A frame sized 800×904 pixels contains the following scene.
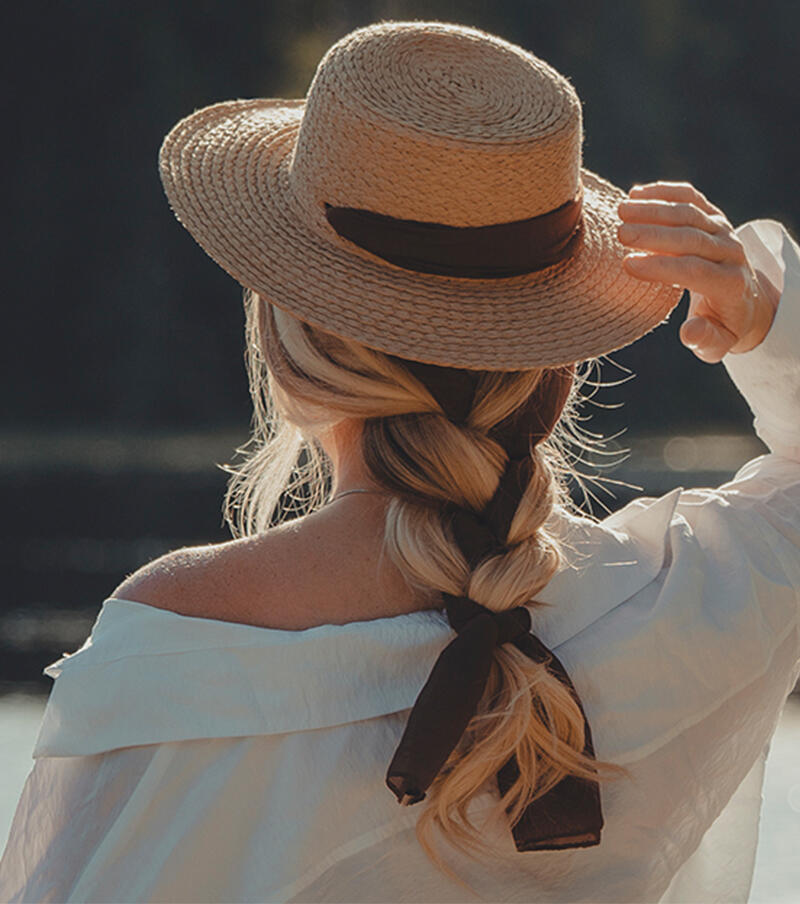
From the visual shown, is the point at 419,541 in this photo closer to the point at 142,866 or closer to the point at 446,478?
the point at 446,478

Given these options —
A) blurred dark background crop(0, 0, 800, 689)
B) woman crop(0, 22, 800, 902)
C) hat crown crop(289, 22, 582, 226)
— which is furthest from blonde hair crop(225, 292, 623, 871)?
blurred dark background crop(0, 0, 800, 689)

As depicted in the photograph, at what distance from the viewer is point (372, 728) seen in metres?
0.92

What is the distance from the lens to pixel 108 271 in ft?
Answer: 49.4

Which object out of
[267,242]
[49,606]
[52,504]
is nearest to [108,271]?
[52,504]

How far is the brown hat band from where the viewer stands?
0.96 metres

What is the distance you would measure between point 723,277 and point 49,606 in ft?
15.1

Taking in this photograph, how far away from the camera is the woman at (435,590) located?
88cm

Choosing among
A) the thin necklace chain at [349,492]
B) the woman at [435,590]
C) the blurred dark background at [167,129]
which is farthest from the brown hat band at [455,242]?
the blurred dark background at [167,129]

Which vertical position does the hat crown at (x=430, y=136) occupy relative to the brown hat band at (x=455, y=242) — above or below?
above

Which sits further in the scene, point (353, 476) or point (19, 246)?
point (19, 246)

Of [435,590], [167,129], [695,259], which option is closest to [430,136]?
[695,259]

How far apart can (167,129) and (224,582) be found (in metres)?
14.8

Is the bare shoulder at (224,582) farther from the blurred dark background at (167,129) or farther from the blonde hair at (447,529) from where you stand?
the blurred dark background at (167,129)

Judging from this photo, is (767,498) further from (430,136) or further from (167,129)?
(167,129)
